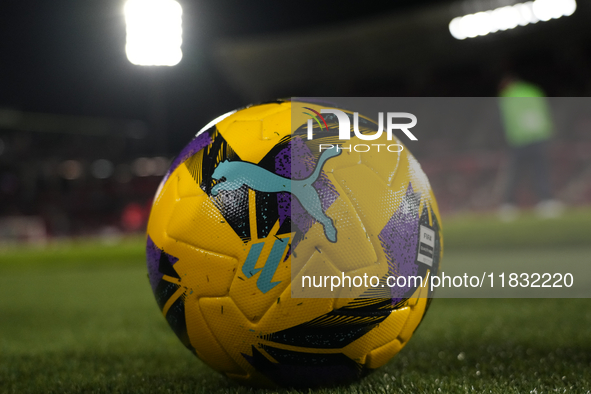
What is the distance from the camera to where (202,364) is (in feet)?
5.33

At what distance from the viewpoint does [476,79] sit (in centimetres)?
1423

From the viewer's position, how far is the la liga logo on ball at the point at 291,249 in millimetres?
1082

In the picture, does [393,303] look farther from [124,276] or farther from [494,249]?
[124,276]

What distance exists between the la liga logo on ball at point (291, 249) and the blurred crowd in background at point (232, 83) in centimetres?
898

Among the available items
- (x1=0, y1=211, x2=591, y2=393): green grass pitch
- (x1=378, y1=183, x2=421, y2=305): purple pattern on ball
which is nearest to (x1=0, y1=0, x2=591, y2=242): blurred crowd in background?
(x1=0, y1=211, x2=591, y2=393): green grass pitch

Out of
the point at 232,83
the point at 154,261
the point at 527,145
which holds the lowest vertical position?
the point at 154,261

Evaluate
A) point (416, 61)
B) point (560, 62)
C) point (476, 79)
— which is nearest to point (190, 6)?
point (416, 61)

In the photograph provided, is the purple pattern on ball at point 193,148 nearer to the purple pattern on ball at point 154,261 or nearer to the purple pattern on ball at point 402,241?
the purple pattern on ball at point 154,261

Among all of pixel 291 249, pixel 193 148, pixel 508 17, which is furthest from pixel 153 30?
pixel 291 249

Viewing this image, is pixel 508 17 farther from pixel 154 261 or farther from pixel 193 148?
pixel 154 261

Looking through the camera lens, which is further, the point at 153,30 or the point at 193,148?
the point at 153,30

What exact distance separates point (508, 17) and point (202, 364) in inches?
513

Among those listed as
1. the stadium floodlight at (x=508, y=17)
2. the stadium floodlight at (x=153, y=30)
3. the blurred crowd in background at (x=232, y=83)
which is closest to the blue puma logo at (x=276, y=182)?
the blurred crowd in background at (x=232, y=83)

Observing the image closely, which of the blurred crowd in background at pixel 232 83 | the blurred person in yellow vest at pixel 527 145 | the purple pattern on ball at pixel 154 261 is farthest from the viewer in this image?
the blurred crowd in background at pixel 232 83
